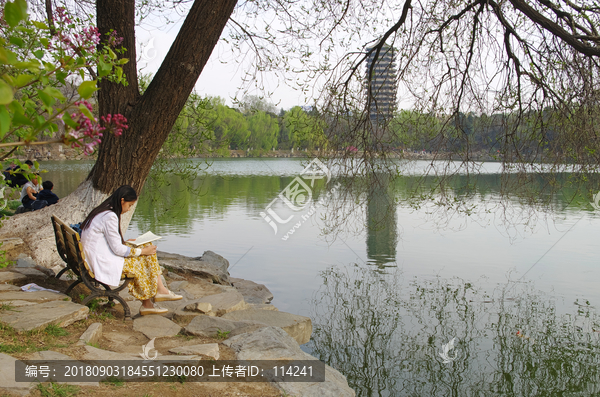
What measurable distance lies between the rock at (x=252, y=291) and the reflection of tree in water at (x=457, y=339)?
70cm

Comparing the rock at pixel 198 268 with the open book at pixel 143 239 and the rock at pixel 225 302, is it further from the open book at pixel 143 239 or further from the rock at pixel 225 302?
the open book at pixel 143 239

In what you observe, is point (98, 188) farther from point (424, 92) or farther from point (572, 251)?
point (572, 251)

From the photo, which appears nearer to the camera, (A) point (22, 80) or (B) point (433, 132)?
(A) point (22, 80)

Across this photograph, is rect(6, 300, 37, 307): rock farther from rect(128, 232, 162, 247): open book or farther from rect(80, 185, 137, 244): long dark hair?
rect(128, 232, 162, 247): open book

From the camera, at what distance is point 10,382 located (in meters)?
2.38

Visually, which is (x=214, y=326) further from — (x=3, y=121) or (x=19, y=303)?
(x=3, y=121)

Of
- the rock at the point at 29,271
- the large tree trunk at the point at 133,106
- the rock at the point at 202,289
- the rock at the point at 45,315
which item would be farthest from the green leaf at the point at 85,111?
the rock at the point at 202,289

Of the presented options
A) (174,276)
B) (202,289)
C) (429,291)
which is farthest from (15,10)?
(429,291)

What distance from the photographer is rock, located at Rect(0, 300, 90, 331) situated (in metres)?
3.22

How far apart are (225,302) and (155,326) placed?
4.10 feet

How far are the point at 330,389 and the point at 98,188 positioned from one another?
11.4 ft

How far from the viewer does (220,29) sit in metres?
4.82

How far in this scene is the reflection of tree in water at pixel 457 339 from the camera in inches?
173

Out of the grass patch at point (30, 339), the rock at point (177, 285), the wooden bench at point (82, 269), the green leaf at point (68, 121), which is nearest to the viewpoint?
the green leaf at point (68, 121)
